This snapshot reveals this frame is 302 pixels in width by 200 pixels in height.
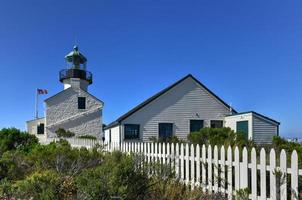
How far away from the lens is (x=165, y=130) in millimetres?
25578

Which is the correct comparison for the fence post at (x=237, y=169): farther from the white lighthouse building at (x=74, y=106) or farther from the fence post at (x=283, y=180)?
the white lighthouse building at (x=74, y=106)

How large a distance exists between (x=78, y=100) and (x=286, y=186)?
3264 cm

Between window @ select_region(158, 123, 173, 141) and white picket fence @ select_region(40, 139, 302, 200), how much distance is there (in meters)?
16.8

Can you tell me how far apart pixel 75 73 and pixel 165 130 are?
1490 cm

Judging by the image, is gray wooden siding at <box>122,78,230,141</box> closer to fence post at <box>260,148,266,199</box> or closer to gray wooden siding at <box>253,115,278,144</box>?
gray wooden siding at <box>253,115,278,144</box>

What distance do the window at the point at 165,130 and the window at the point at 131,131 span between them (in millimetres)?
1827

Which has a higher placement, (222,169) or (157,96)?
(157,96)

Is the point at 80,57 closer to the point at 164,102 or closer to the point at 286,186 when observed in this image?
the point at 164,102

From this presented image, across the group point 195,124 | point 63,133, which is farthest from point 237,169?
point 63,133

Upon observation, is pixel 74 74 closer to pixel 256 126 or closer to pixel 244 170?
pixel 256 126

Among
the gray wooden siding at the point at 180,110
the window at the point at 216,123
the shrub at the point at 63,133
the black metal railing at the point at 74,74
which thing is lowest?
the shrub at the point at 63,133

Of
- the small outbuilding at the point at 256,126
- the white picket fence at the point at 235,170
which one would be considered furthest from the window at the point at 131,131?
the white picket fence at the point at 235,170

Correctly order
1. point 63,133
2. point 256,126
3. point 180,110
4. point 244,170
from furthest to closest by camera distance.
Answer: point 63,133 → point 180,110 → point 256,126 → point 244,170

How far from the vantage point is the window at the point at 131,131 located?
2419 centimetres
